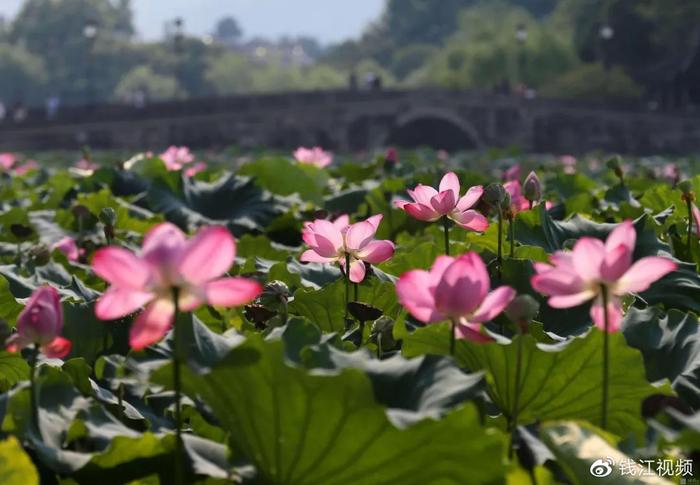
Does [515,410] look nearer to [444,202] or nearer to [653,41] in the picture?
[444,202]

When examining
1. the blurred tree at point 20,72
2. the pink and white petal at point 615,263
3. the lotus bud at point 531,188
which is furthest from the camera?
the blurred tree at point 20,72

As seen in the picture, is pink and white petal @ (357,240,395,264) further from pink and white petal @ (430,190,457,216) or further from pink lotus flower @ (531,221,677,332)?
pink lotus flower @ (531,221,677,332)

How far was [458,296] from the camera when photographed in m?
1.52

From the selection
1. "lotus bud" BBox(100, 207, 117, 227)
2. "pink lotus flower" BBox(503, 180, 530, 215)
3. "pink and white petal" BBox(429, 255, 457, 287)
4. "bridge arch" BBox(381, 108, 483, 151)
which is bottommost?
"bridge arch" BBox(381, 108, 483, 151)

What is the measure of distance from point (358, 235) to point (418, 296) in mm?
542

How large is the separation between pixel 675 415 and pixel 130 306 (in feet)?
2.03

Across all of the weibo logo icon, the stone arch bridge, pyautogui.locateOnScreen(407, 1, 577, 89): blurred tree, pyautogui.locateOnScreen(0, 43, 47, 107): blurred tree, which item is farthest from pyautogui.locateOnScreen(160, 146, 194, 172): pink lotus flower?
pyautogui.locateOnScreen(0, 43, 47, 107): blurred tree

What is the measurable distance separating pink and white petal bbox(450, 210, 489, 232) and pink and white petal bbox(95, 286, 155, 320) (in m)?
0.95

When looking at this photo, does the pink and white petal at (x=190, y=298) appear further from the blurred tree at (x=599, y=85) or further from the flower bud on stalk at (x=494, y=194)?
the blurred tree at (x=599, y=85)

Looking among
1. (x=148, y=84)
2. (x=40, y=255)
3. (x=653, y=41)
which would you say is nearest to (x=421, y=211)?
(x=40, y=255)

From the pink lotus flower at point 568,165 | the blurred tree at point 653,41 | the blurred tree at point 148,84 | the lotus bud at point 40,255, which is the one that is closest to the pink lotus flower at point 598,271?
the lotus bud at point 40,255

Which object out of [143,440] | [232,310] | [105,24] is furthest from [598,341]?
[105,24]

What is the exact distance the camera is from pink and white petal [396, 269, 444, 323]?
1.53 meters

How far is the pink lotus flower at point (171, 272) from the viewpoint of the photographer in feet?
4.24
